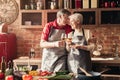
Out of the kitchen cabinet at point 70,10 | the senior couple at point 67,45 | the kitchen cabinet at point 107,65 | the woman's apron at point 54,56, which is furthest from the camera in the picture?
the kitchen cabinet at point 70,10

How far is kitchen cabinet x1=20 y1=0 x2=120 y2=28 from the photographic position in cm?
508

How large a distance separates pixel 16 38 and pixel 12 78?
293cm

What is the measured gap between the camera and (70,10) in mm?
5152

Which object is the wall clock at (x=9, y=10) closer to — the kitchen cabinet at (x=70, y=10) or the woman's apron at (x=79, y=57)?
the kitchen cabinet at (x=70, y=10)

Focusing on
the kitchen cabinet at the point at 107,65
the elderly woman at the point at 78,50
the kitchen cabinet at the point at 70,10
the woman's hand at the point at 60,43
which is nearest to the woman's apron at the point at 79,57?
the elderly woman at the point at 78,50

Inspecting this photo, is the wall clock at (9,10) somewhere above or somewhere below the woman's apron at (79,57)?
above

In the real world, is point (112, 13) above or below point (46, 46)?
above

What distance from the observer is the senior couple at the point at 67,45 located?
11.6 ft

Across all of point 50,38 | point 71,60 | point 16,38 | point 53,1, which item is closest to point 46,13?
point 53,1

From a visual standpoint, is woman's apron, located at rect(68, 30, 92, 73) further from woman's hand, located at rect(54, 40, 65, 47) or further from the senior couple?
woman's hand, located at rect(54, 40, 65, 47)

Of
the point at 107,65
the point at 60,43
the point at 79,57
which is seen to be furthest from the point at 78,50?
the point at 107,65

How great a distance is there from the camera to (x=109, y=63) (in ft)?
15.5

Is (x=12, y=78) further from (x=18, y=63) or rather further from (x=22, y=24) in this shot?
(x=22, y=24)

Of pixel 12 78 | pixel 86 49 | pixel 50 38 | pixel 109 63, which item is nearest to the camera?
pixel 12 78
